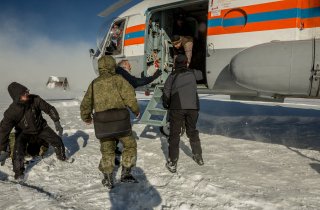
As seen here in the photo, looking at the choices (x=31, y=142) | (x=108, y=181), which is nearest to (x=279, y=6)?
(x=108, y=181)

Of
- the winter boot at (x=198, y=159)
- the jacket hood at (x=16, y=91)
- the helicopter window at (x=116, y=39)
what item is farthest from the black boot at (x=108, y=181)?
the helicopter window at (x=116, y=39)

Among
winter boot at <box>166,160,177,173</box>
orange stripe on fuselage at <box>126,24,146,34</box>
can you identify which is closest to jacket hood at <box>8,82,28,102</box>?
winter boot at <box>166,160,177,173</box>

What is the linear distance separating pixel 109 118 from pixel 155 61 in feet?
13.7

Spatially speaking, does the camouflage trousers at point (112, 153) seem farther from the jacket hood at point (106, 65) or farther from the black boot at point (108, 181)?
the jacket hood at point (106, 65)

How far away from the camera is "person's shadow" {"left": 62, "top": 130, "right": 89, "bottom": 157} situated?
5874 millimetres

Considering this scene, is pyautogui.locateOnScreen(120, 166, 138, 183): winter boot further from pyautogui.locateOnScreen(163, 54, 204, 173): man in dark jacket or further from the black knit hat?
the black knit hat

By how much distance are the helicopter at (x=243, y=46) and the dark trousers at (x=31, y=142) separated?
2.01m

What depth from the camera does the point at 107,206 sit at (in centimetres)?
327

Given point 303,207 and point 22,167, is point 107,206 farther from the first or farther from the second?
point 303,207

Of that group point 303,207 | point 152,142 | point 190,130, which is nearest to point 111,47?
point 152,142

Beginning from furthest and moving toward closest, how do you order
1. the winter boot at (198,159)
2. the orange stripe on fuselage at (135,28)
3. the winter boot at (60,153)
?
the orange stripe on fuselage at (135,28), the winter boot at (60,153), the winter boot at (198,159)

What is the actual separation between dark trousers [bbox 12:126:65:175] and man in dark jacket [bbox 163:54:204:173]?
2.02 m

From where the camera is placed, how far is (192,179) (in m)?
4.07

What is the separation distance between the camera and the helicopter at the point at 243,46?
434cm
